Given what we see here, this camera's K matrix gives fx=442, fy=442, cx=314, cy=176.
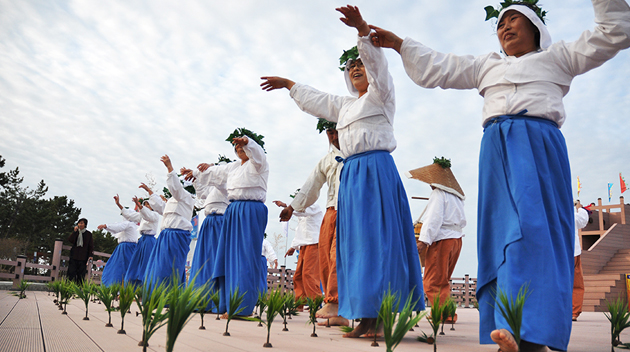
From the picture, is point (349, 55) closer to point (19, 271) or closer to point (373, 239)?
point (373, 239)

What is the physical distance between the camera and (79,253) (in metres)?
12.5

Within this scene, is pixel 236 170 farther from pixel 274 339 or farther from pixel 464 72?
Result: pixel 464 72

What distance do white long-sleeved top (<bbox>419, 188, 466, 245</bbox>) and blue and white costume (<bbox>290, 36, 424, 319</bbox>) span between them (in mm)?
2328

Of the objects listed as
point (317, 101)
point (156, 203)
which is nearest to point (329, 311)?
point (317, 101)

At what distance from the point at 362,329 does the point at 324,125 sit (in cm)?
317

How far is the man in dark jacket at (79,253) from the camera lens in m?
12.5

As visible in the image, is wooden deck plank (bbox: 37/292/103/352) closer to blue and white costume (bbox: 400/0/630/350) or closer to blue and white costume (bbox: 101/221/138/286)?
blue and white costume (bbox: 400/0/630/350)

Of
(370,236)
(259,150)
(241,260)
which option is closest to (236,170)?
(259,150)

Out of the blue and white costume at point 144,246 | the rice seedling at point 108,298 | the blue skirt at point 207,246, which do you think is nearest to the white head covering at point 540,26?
the rice seedling at point 108,298

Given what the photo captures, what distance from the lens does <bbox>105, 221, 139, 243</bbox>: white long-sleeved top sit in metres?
12.8

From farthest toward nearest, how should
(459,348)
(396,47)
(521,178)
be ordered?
1. (396,47)
2. (459,348)
3. (521,178)

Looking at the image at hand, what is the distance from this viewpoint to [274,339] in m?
2.98

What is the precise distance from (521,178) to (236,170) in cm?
418

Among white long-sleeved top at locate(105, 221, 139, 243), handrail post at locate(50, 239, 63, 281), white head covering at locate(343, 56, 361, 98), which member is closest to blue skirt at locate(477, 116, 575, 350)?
white head covering at locate(343, 56, 361, 98)
